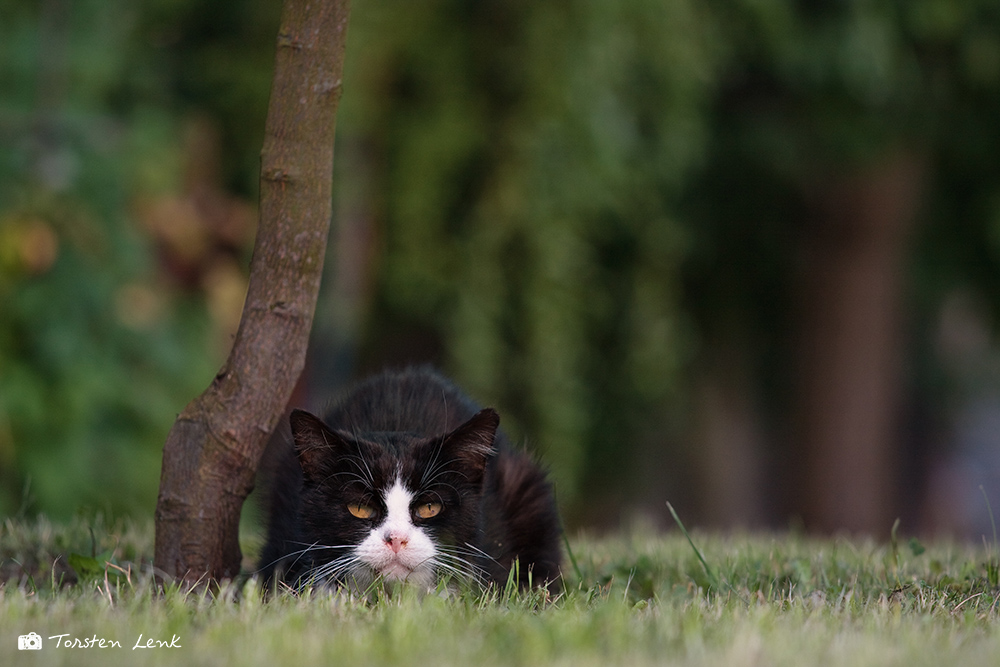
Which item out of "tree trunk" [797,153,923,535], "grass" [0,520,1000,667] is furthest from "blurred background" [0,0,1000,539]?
"grass" [0,520,1000,667]

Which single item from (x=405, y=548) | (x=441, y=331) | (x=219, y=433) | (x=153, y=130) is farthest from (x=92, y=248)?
(x=405, y=548)

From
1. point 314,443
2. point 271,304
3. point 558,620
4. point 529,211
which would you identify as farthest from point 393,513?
point 529,211

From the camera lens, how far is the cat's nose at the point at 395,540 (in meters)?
2.71

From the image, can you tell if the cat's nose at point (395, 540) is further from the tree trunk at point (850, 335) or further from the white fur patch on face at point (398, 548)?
the tree trunk at point (850, 335)

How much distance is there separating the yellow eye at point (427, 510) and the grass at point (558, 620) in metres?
0.26

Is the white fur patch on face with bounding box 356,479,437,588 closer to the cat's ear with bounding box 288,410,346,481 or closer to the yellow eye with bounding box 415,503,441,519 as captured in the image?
the yellow eye with bounding box 415,503,441,519

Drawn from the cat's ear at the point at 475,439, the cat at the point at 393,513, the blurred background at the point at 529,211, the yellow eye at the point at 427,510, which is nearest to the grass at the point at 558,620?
the cat at the point at 393,513

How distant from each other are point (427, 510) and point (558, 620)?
770mm

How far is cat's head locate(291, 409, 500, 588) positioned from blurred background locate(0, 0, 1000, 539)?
1263 millimetres

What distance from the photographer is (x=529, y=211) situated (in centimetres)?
589

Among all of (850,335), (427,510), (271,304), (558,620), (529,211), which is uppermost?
(529,211)

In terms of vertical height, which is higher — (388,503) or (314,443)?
(314,443)

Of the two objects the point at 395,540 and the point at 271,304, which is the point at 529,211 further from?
the point at 395,540

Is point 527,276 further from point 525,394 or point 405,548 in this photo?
point 405,548
